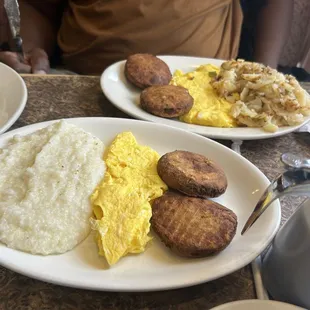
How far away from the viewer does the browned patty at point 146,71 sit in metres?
1.21

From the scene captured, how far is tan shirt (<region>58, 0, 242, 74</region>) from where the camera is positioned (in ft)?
4.77

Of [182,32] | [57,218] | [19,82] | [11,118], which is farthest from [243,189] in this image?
[182,32]

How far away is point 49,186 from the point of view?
0.75 m

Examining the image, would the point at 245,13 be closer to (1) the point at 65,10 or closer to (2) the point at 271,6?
(2) the point at 271,6

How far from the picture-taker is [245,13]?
1859 millimetres

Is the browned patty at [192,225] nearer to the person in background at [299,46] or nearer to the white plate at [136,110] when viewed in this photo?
the white plate at [136,110]

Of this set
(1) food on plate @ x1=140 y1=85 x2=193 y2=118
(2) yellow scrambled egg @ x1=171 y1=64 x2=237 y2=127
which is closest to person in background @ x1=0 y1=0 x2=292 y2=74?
(2) yellow scrambled egg @ x1=171 y1=64 x2=237 y2=127

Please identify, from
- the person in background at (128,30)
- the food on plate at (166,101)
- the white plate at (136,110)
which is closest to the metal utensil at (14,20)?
the person in background at (128,30)

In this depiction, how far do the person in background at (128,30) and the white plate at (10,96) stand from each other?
0.91 feet

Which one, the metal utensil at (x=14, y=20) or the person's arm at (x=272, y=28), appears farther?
the person's arm at (x=272, y=28)

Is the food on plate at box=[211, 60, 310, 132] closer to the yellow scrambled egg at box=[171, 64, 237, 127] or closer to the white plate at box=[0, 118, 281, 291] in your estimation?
the yellow scrambled egg at box=[171, 64, 237, 127]

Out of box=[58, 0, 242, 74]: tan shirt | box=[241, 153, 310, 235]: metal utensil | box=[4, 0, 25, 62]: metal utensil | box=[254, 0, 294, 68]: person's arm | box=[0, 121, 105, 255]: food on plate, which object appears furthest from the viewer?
box=[254, 0, 294, 68]: person's arm

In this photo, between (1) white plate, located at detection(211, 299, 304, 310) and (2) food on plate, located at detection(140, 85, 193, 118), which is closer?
(1) white plate, located at detection(211, 299, 304, 310)

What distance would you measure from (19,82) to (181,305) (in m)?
0.75
